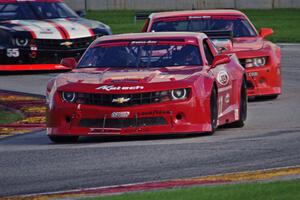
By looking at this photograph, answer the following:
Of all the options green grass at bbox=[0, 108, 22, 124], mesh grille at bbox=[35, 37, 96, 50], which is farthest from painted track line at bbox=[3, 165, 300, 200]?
mesh grille at bbox=[35, 37, 96, 50]

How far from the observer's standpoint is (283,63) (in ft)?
85.4

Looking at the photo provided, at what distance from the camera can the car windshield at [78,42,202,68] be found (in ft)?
45.2

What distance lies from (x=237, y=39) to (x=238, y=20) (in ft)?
1.84

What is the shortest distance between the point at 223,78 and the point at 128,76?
1.39 meters

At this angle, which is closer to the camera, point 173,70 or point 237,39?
point 173,70

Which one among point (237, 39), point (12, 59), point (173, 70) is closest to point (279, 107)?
point (237, 39)

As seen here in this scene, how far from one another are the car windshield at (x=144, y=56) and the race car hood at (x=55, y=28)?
30.8 ft

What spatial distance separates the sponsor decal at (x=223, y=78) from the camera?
13.8 metres

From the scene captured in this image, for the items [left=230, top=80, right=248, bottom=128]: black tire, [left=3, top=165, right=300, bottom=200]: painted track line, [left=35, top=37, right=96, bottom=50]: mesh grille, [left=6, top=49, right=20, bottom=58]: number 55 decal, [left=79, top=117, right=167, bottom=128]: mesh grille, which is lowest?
[left=6, top=49, right=20, bottom=58]: number 55 decal

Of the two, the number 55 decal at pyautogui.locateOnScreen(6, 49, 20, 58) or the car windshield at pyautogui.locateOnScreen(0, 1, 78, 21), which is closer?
the number 55 decal at pyautogui.locateOnScreen(6, 49, 20, 58)

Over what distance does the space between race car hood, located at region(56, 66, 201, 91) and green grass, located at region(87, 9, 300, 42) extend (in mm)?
19719

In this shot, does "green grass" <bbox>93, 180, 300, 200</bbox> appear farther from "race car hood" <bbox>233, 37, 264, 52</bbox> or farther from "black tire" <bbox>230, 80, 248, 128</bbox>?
"race car hood" <bbox>233, 37, 264, 52</bbox>

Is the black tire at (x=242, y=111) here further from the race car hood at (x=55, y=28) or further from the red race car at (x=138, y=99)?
the race car hood at (x=55, y=28)

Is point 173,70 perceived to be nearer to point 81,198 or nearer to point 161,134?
point 161,134
